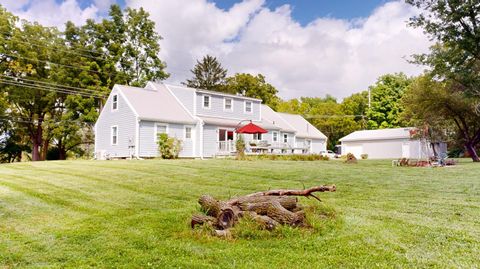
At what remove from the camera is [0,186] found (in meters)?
10.2

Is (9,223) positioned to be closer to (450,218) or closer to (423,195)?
(450,218)

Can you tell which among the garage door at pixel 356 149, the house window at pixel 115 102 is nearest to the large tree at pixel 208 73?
the garage door at pixel 356 149

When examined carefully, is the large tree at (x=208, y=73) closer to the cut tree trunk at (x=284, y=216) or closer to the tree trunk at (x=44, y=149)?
the tree trunk at (x=44, y=149)

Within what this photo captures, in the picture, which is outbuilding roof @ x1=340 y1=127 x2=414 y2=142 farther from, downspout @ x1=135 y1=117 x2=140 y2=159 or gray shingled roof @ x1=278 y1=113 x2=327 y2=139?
downspout @ x1=135 y1=117 x2=140 y2=159

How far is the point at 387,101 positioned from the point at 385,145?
12.0m

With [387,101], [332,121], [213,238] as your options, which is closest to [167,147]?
[213,238]

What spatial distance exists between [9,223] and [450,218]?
721 cm

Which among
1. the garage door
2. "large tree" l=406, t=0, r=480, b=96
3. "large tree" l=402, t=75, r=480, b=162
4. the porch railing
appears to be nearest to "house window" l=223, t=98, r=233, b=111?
the porch railing

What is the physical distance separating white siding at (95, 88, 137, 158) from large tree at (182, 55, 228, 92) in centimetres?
2441

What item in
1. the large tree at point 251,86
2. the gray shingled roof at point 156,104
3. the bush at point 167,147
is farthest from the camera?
the large tree at point 251,86

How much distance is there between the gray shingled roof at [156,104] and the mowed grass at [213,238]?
14161mm

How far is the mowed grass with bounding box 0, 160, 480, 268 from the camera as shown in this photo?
4.34 m

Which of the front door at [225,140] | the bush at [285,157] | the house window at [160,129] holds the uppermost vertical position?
the house window at [160,129]

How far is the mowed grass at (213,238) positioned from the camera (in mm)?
4336
